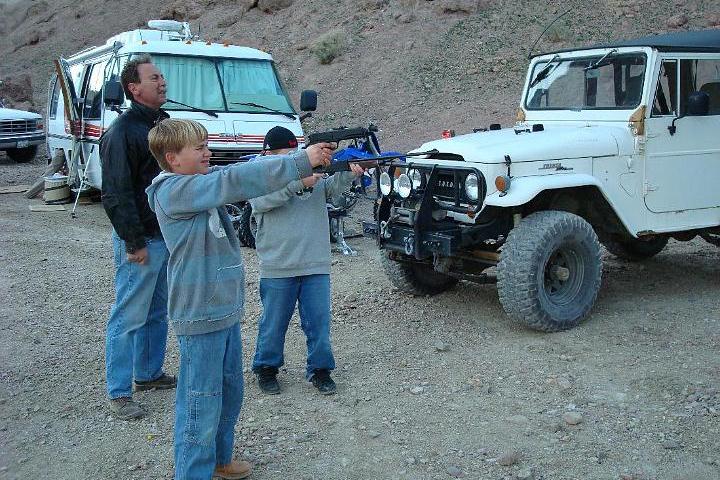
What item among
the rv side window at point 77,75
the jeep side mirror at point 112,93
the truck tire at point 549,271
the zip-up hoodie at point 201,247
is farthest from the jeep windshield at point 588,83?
the rv side window at point 77,75

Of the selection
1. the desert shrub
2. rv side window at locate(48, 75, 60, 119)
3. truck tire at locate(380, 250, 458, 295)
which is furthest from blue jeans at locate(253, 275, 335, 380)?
the desert shrub

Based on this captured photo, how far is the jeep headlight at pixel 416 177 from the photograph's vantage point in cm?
573

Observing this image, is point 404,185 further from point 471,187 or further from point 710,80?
point 710,80

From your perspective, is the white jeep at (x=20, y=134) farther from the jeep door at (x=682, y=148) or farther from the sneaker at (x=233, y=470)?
the sneaker at (x=233, y=470)

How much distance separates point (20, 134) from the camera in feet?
58.2

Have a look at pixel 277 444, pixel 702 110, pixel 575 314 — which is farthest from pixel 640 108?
pixel 277 444

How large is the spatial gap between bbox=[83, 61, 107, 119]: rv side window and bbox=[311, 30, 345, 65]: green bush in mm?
12278

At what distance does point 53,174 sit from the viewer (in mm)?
12922

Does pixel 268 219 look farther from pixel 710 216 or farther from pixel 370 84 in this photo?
pixel 370 84

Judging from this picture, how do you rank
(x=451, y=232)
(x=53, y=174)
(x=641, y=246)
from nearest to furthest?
(x=451, y=232) → (x=641, y=246) → (x=53, y=174)

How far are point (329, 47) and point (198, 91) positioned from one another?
13890 mm

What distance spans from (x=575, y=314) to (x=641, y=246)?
247cm

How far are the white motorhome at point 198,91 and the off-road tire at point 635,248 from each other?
407 cm

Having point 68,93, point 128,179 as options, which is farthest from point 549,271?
point 68,93
